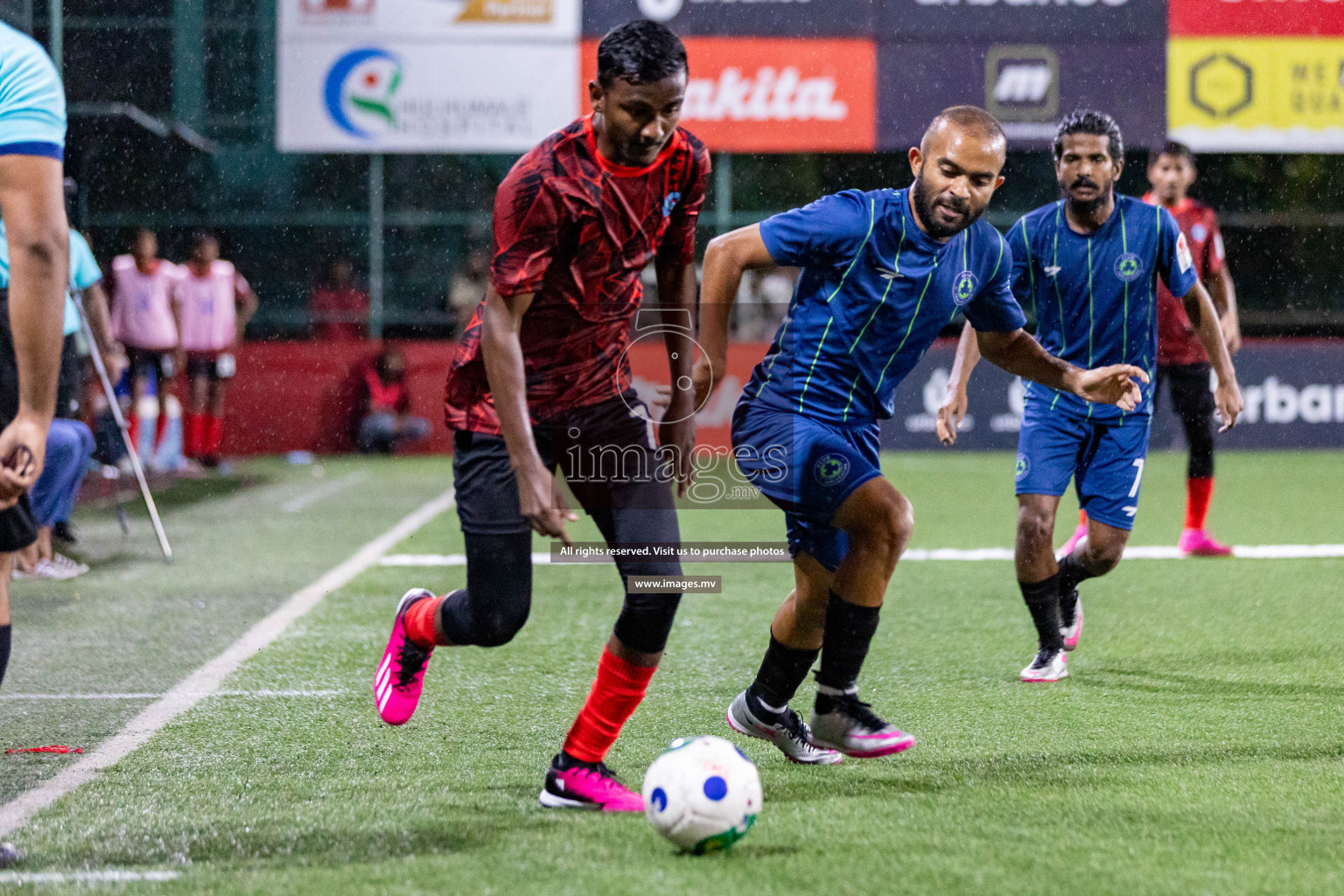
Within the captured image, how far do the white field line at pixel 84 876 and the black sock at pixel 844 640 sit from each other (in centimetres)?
178

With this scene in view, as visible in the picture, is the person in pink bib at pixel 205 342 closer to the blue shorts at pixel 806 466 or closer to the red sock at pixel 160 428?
the red sock at pixel 160 428

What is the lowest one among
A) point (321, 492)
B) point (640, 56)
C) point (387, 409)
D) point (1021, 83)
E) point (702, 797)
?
point (321, 492)

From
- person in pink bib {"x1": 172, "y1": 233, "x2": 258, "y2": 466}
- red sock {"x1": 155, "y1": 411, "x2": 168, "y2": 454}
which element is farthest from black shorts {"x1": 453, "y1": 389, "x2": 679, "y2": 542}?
person in pink bib {"x1": 172, "y1": 233, "x2": 258, "y2": 466}

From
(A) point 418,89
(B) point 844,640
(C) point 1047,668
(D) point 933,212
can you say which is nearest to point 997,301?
(D) point 933,212

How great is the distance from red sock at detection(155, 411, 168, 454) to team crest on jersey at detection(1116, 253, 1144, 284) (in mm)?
10569

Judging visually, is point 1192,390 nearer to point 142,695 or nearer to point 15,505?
point 142,695

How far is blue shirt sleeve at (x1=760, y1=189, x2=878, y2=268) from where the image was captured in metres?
4.03

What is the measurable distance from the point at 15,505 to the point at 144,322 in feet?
37.3

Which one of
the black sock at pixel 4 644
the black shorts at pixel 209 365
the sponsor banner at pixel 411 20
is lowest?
the black sock at pixel 4 644

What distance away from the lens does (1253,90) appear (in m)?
17.2

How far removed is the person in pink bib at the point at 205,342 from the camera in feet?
47.6

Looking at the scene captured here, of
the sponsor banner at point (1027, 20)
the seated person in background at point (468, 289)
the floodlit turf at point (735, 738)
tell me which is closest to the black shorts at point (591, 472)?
the floodlit turf at point (735, 738)

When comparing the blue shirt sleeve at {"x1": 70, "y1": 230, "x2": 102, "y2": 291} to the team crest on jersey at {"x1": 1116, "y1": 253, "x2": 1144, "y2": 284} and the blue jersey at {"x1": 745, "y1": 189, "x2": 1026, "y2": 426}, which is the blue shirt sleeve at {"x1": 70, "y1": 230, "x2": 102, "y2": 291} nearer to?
the blue jersey at {"x1": 745, "y1": 189, "x2": 1026, "y2": 426}

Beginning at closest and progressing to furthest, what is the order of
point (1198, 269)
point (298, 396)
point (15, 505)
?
point (15, 505)
point (1198, 269)
point (298, 396)
